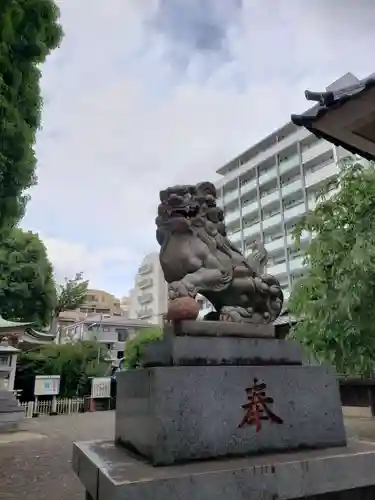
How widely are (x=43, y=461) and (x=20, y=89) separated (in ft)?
20.6

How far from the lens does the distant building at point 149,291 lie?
178ft

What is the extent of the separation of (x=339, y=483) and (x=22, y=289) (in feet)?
67.5

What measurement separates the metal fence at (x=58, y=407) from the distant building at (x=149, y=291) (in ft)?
111

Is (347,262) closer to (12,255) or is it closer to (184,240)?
(184,240)

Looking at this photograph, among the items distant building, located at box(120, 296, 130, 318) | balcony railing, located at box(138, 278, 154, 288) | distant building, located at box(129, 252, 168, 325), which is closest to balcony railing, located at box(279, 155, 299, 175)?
distant building, located at box(129, 252, 168, 325)

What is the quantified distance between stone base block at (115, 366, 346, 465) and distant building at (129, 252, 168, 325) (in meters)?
49.6

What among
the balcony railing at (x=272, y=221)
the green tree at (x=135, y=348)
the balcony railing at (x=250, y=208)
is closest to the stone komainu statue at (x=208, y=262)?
the green tree at (x=135, y=348)

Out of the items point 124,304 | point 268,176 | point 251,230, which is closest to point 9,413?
point 251,230

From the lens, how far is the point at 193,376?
247cm

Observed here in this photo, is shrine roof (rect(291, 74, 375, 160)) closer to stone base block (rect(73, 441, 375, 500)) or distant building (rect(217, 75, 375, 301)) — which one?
stone base block (rect(73, 441, 375, 500))

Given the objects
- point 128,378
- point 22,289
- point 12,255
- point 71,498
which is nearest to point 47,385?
point 22,289

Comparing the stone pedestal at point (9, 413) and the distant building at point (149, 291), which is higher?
the distant building at point (149, 291)

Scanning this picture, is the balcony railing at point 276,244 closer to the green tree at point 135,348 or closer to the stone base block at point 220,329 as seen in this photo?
the green tree at point 135,348

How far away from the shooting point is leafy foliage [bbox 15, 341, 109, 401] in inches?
739
